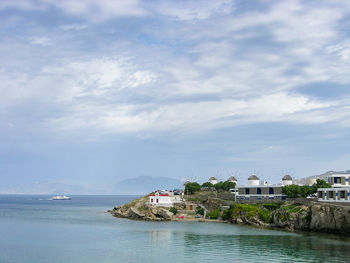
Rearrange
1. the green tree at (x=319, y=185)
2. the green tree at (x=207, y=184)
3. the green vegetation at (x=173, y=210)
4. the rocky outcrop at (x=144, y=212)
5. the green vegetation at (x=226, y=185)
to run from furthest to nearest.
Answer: the green tree at (x=207, y=184), the green vegetation at (x=226, y=185), the green vegetation at (x=173, y=210), the rocky outcrop at (x=144, y=212), the green tree at (x=319, y=185)

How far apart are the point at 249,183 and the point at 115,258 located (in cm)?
8278

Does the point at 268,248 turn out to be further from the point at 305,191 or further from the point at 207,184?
the point at 207,184

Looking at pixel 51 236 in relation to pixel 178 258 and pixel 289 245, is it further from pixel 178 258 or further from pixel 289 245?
pixel 289 245

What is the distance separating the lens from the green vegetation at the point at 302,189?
114 meters

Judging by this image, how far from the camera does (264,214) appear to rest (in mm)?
108875

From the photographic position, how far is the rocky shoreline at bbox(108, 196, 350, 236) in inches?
3541

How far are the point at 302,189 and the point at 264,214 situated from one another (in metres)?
16.2

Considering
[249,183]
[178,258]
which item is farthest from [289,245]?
[249,183]

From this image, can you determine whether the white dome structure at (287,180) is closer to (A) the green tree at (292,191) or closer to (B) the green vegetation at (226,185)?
(A) the green tree at (292,191)

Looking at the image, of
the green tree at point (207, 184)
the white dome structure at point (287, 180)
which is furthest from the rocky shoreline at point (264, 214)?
the green tree at point (207, 184)

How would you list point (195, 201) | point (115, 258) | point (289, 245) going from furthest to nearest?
point (195, 201), point (289, 245), point (115, 258)

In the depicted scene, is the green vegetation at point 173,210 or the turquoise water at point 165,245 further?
the green vegetation at point 173,210

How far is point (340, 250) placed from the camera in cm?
6788

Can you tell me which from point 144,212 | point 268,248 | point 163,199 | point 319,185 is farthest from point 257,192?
point 268,248
